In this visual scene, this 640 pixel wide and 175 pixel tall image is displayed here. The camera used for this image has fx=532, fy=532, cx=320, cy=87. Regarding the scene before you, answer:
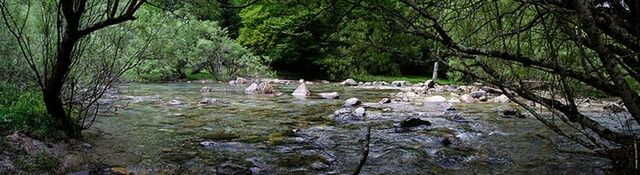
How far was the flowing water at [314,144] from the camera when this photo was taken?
23.6ft

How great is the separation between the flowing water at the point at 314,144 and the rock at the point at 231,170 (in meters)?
0.17

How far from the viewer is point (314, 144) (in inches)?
352

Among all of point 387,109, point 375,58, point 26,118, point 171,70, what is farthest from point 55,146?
point 171,70

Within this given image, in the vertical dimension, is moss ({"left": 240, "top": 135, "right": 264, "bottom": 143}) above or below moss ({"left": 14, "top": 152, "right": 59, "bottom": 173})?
below

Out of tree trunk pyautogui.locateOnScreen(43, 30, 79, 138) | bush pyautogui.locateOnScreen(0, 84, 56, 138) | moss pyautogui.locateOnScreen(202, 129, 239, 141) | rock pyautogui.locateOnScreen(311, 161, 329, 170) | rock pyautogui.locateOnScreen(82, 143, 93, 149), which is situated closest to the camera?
tree trunk pyautogui.locateOnScreen(43, 30, 79, 138)

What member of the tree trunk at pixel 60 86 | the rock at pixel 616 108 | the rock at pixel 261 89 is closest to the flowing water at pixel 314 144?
the tree trunk at pixel 60 86

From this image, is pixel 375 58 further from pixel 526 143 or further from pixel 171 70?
pixel 171 70

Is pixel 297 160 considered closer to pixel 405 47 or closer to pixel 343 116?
pixel 405 47

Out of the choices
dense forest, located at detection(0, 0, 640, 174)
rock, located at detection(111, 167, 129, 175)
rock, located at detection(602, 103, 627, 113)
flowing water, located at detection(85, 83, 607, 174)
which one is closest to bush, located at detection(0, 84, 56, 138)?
dense forest, located at detection(0, 0, 640, 174)

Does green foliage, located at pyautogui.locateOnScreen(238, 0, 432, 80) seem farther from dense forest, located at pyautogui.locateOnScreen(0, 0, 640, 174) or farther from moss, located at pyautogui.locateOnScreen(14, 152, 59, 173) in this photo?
moss, located at pyautogui.locateOnScreen(14, 152, 59, 173)

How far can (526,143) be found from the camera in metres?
9.16

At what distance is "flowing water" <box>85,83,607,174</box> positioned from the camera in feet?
23.6

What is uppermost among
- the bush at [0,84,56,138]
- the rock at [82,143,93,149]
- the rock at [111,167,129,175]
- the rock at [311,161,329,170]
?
the bush at [0,84,56,138]

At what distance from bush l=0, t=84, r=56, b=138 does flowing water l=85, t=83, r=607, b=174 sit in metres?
0.77
